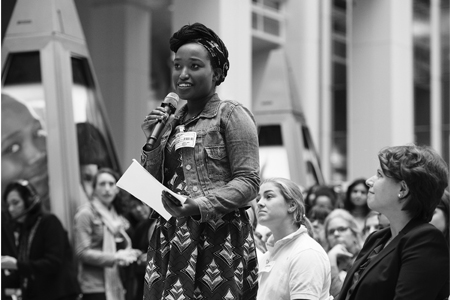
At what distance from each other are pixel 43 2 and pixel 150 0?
11.4m

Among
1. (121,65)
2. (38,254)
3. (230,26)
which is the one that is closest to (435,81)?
(121,65)

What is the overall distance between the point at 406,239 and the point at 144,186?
1.06 m

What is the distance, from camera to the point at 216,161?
136 inches

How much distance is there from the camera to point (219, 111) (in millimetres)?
3512

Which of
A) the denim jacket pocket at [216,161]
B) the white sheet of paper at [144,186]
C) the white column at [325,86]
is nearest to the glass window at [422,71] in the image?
the white column at [325,86]

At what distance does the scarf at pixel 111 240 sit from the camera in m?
7.46

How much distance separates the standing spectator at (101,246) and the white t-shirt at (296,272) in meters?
3.25

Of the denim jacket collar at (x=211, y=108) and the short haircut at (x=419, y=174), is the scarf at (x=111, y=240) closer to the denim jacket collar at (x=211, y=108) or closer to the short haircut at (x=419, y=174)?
the denim jacket collar at (x=211, y=108)

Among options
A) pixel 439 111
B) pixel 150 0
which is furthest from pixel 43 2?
pixel 439 111

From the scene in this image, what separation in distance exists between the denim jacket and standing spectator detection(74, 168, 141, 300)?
4.01 m

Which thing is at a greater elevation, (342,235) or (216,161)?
(216,161)

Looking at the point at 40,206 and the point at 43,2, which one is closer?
the point at 40,206

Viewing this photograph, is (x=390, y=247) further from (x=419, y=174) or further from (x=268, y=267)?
(x=268, y=267)

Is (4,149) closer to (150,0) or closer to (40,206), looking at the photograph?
(40,206)
